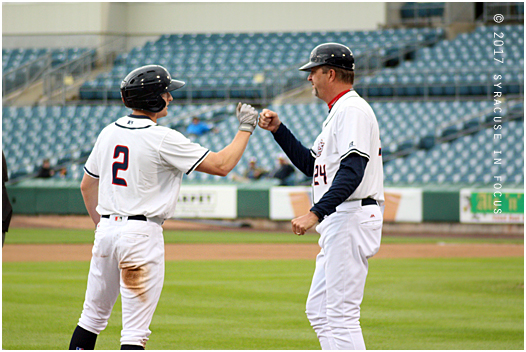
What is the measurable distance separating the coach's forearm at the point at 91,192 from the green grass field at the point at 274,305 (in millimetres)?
1786

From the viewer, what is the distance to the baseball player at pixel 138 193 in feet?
13.5

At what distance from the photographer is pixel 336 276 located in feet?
13.3

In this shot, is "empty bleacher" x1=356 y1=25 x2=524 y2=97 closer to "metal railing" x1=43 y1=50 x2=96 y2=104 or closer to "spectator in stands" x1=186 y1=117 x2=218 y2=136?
"spectator in stands" x1=186 y1=117 x2=218 y2=136

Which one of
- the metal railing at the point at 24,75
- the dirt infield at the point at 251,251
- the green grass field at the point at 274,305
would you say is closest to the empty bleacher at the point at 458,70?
the dirt infield at the point at 251,251

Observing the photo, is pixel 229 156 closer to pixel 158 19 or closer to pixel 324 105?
pixel 324 105

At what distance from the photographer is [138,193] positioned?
413 cm

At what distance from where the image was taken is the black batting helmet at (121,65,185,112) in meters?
4.23

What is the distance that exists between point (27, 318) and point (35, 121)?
63.3ft

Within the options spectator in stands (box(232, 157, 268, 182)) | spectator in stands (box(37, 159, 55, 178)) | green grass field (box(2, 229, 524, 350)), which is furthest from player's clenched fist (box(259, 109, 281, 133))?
spectator in stands (box(37, 159, 55, 178))

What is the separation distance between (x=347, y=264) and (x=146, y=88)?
4.78 ft

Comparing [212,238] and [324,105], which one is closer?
[212,238]

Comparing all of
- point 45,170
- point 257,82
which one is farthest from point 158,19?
point 45,170

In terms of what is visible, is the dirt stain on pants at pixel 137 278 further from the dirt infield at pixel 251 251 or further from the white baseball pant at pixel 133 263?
the dirt infield at pixel 251 251

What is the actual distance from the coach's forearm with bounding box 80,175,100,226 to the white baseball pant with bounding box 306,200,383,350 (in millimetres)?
1445
